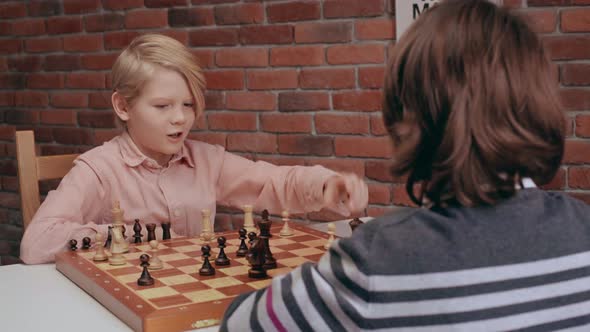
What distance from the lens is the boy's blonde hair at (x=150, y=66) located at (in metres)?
2.37

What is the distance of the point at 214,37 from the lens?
3271mm

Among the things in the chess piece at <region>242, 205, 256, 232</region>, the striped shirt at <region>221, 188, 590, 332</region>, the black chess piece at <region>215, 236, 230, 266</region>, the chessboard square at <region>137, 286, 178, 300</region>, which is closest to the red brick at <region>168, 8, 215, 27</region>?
the chess piece at <region>242, 205, 256, 232</region>

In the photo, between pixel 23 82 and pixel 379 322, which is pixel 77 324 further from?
pixel 23 82

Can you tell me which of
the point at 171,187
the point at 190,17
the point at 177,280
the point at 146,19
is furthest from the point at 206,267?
the point at 146,19

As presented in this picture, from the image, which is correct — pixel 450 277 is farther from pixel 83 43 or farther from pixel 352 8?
pixel 83 43

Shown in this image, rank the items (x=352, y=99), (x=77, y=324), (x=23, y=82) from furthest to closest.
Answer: (x=23, y=82), (x=352, y=99), (x=77, y=324)

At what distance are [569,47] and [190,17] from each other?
167cm

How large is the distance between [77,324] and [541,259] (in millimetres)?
881

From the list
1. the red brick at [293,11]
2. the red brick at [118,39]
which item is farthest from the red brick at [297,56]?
the red brick at [118,39]

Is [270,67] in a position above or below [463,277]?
above

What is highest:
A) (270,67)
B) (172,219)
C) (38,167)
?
(270,67)

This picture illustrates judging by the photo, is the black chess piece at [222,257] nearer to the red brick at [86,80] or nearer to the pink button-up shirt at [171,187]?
the pink button-up shirt at [171,187]

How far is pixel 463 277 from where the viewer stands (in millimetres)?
998

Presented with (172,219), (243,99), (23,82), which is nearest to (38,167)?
(172,219)
